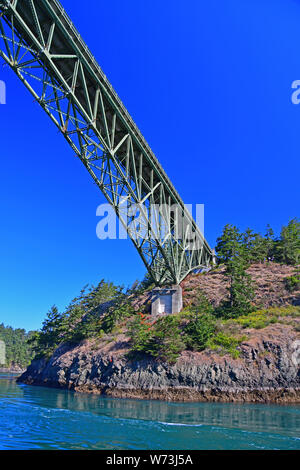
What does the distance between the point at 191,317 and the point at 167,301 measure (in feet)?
26.0

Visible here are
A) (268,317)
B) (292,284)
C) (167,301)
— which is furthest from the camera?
(167,301)

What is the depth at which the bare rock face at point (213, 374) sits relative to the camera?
77.2 feet

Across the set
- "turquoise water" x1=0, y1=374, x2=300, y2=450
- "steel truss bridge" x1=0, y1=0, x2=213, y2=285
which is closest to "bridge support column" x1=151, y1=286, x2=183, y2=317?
"steel truss bridge" x1=0, y1=0, x2=213, y2=285

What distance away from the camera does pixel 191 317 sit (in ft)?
103

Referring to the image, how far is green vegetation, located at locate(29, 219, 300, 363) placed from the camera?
2847 cm

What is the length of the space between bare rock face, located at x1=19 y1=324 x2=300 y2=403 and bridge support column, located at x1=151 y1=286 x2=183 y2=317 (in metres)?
7.80

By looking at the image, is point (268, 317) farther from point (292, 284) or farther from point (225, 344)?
point (292, 284)

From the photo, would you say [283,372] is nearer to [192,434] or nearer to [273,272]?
[192,434]

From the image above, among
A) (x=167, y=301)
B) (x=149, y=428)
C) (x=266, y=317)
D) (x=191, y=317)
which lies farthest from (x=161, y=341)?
(x=149, y=428)

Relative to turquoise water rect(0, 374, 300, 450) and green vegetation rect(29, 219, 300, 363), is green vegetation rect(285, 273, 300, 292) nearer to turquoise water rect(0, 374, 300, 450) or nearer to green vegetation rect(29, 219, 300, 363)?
green vegetation rect(29, 219, 300, 363)

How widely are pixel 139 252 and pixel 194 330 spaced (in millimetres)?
10425

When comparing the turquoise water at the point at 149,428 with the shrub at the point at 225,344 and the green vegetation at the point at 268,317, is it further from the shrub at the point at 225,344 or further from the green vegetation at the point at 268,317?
the green vegetation at the point at 268,317

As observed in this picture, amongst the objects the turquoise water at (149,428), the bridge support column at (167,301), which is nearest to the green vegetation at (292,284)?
the bridge support column at (167,301)

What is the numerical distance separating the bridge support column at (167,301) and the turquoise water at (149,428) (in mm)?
18325
